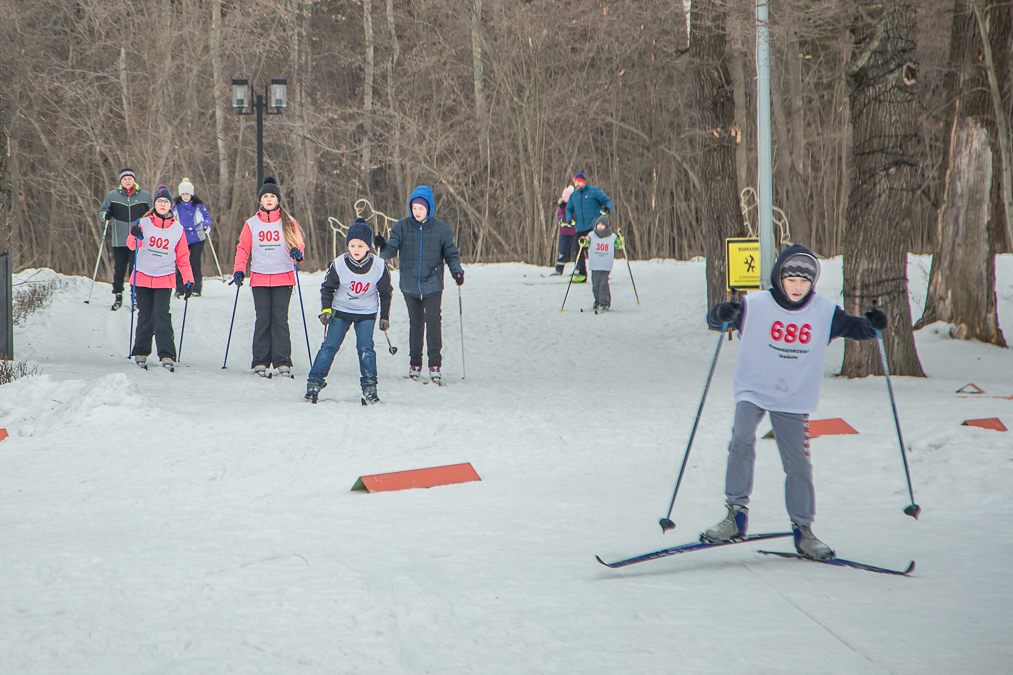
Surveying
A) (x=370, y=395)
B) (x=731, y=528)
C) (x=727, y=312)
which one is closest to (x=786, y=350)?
(x=727, y=312)

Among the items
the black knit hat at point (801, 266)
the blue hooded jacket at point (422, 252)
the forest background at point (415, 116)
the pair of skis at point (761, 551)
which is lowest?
the pair of skis at point (761, 551)

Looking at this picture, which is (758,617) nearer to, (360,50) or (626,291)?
(626,291)

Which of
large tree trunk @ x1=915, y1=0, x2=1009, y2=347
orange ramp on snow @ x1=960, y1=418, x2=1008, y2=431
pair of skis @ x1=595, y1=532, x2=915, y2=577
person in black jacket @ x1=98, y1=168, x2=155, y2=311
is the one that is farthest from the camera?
person in black jacket @ x1=98, y1=168, x2=155, y2=311

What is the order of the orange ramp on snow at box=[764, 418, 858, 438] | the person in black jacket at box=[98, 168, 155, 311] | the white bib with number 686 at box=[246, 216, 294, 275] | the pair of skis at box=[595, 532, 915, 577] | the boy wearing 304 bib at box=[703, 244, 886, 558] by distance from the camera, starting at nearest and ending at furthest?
1. the pair of skis at box=[595, 532, 915, 577]
2. the boy wearing 304 bib at box=[703, 244, 886, 558]
3. the orange ramp on snow at box=[764, 418, 858, 438]
4. the white bib with number 686 at box=[246, 216, 294, 275]
5. the person in black jacket at box=[98, 168, 155, 311]

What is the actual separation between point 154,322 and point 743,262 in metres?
6.90

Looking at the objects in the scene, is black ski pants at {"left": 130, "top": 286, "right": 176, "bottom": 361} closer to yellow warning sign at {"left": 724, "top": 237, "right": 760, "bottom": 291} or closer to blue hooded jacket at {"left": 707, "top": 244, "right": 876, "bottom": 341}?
yellow warning sign at {"left": 724, "top": 237, "right": 760, "bottom": 291}

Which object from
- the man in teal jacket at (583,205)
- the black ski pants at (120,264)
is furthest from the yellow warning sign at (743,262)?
the black ski pants at (120,264)

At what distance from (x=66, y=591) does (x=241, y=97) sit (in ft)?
51.0

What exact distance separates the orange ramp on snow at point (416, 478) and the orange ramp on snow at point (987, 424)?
3606 millimetres

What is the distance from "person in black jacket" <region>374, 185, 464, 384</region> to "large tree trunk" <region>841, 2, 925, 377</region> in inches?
162

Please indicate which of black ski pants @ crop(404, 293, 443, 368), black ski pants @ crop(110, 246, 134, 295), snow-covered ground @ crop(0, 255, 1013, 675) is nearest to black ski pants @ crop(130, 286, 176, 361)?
snow-covered ground @ crop(0, 255, 1013, 675)

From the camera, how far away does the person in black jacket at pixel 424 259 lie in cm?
945

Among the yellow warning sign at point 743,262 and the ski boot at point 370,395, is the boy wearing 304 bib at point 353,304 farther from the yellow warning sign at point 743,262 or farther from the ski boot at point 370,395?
the yellow warning sign at point 743,262

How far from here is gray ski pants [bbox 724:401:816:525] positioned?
434cm
